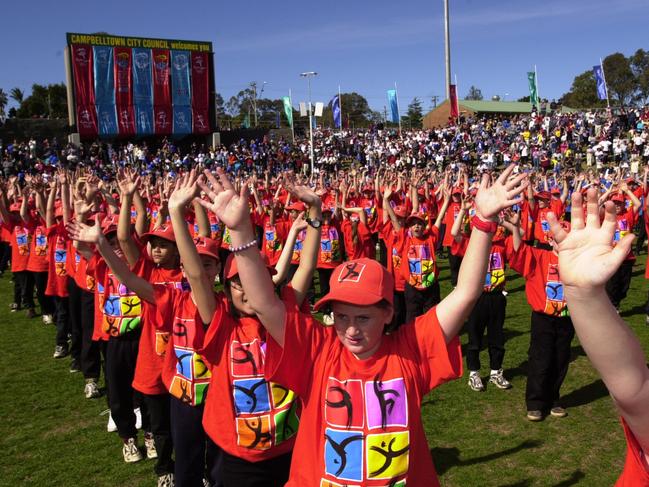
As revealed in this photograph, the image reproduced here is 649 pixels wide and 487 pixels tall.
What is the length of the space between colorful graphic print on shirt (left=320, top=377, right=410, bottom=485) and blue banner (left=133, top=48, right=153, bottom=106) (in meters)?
37.8

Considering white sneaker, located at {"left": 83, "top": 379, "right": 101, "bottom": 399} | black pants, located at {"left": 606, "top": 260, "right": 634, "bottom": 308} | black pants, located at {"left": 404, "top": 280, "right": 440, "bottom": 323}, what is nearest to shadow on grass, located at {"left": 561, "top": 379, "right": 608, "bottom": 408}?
black pants, located at {"left": 404, "top": 280, "right": 440, "bottom": 323}

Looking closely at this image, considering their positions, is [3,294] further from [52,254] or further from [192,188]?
[192,188]

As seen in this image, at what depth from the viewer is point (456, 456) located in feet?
18.0

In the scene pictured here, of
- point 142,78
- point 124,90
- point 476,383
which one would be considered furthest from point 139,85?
point 476,383

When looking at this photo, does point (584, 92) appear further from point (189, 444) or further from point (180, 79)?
point (189, 444)

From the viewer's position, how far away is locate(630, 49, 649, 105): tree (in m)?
63.8

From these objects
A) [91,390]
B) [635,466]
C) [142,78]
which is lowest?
[91,390]

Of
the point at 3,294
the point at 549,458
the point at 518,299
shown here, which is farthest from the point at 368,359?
the point at 3,294

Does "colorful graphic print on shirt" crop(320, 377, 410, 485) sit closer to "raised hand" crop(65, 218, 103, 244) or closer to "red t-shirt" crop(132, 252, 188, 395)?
"raised hand" crop(65, 218, 103, 244)

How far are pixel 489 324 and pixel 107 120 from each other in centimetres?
3409

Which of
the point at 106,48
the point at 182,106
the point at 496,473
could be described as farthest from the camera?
the point at 182,106

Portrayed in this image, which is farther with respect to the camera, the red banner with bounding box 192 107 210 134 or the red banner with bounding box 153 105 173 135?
the red banner with bounding box 192 107 210 134

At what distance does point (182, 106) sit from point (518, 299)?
31.9m

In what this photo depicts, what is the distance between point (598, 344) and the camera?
5.38 ft
